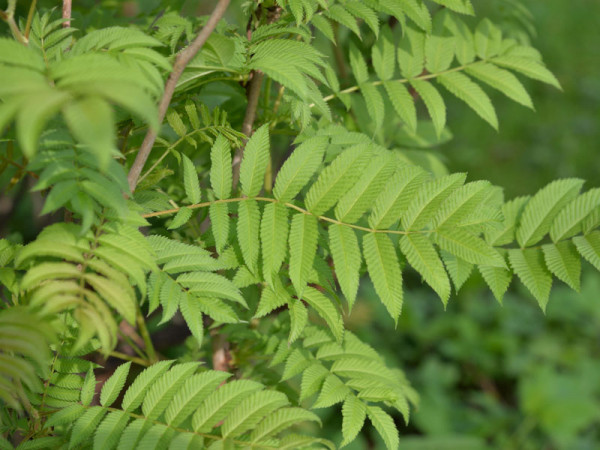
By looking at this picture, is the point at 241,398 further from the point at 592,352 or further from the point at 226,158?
the point at 592,352

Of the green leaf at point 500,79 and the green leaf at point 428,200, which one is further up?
the green leaf at point 500,79

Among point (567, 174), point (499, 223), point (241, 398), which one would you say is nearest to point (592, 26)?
point (567, 174)

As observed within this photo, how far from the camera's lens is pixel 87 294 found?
0.90m

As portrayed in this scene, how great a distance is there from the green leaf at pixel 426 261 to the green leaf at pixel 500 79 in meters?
0.54

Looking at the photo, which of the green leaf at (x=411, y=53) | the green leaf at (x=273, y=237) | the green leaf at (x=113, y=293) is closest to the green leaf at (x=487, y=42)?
the green leaf at (x=411, y=53)

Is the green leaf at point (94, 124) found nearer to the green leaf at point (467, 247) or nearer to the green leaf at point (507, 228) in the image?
the green leaf at point (467, 247)

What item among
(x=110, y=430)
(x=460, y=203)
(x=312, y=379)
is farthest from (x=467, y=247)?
(x=110, y=430)

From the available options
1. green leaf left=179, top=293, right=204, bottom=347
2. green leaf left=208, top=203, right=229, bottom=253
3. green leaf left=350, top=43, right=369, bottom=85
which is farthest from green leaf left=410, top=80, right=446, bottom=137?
green leaf left=179, top=293, right=204, bottom=347

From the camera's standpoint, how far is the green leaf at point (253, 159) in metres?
1.15

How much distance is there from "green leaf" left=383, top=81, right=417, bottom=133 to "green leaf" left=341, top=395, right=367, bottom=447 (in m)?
0.65

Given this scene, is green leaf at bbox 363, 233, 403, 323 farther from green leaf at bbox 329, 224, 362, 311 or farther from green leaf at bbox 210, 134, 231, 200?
green leaf at bbox 210, 134, 231, 200

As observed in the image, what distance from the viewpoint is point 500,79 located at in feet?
4.93

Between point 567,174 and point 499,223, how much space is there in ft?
12.5

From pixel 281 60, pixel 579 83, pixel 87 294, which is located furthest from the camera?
pixel 579 83
